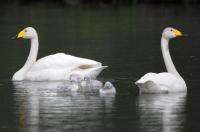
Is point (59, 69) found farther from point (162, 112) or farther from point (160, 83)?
point (162, 112)

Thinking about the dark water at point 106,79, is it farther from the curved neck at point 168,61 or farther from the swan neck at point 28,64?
the curved neck at point 168,61

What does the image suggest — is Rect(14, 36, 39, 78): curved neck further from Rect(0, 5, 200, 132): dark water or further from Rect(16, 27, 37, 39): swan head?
Rect(0, 5, 200, 132): dark water

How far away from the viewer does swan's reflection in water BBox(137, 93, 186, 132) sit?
40.3ft

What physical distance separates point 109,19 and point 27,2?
20514mm

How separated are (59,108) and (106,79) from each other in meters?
4.30

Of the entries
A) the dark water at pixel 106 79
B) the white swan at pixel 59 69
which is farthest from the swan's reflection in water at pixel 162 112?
the white swan at pixel 59 69

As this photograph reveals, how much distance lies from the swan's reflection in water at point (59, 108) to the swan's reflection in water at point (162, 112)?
1.75ft

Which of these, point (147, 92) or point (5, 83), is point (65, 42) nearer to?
point (5, 83)

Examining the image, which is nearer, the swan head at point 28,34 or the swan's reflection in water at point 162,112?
the swan's reflection in water at point 162,112

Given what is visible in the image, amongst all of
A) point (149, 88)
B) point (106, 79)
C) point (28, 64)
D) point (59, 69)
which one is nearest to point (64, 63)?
point (59, 69)

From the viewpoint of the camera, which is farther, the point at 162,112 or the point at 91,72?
the point at 91,72

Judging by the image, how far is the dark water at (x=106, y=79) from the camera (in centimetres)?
1273

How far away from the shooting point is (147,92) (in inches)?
626

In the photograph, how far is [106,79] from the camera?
18.4 m
